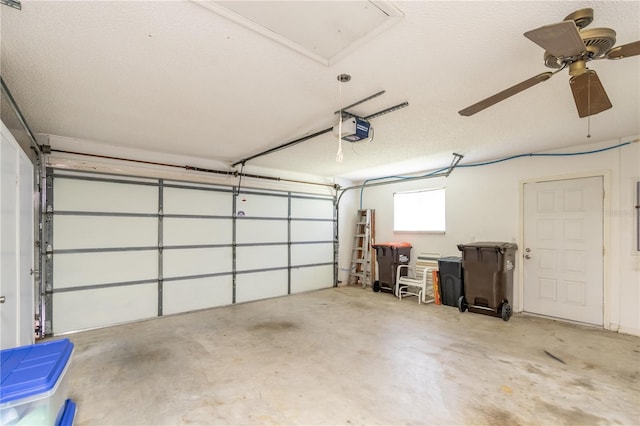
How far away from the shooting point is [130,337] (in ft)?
11.8

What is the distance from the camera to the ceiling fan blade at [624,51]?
4.55ft

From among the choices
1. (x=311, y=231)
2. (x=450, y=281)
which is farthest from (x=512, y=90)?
(x=311, y=231)

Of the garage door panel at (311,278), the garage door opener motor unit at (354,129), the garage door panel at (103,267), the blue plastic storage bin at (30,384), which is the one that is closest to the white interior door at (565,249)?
the garage door opener motor unit at (354,129)

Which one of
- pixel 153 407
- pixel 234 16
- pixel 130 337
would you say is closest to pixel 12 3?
pixel 234 16

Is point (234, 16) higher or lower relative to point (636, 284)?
higher

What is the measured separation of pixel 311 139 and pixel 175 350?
2830 millimetres

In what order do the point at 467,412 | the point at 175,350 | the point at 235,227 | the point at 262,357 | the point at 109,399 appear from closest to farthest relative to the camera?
the point at 467,412, the point at 109,399, the point at 262,357, the point at 175,350, the point at 235,227

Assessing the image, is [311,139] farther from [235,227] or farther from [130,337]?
[130,337]

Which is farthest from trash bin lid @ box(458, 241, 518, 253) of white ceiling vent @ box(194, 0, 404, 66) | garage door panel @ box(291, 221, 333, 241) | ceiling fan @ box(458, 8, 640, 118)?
white ceiling vent @ box(194, 0, 404, 66)

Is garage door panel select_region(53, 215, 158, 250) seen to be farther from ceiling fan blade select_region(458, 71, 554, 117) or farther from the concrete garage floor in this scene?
ceiling fan blade select_region(458, 71, 554, 117)

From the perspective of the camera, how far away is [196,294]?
4781mm

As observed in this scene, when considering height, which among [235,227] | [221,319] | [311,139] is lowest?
[221,319]

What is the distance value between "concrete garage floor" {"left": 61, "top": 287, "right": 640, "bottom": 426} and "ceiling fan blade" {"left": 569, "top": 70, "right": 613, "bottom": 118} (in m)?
2.04

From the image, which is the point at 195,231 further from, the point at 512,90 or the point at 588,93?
the point at 588,93
